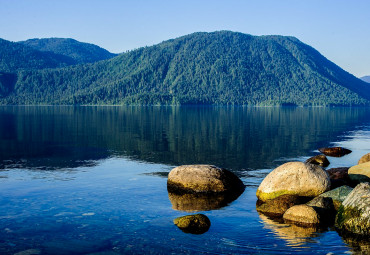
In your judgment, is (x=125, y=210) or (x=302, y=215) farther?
(x=125, y=210)

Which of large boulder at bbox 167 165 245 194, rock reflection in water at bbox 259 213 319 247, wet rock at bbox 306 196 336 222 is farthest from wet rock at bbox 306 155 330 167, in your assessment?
rock reflection in water at bbox 259 213 319 247

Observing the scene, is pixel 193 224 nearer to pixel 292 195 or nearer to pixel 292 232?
pixel 292 232

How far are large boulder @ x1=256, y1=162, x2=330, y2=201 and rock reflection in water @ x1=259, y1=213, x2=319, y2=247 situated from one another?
12.6 ft

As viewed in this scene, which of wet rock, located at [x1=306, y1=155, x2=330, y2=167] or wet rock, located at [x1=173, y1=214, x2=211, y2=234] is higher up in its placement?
wet rock, located at [x1=306, y1=155, x2=330, y2=167]

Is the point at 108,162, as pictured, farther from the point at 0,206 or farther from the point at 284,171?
the point at 284,171

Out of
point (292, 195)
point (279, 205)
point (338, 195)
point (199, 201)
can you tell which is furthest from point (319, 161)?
point (199, 201)

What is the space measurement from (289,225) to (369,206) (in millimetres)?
3743

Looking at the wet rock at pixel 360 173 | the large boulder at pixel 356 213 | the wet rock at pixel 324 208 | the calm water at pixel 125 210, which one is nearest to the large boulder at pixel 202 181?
the calm water at pixel 125 210

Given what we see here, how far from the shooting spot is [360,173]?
2814cm

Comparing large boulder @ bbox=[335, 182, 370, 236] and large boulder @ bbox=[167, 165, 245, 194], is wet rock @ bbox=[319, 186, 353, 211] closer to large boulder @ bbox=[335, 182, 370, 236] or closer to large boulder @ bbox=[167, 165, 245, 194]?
large boulder @ bbox=[335, 182, 370, 236]

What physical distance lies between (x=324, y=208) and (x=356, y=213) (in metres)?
2.35

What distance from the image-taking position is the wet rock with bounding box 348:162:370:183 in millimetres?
27500

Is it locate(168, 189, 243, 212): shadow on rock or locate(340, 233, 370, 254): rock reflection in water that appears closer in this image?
locate(340, 233, 370, 254): rock reflection in water

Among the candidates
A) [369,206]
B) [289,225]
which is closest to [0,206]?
[289,225]
